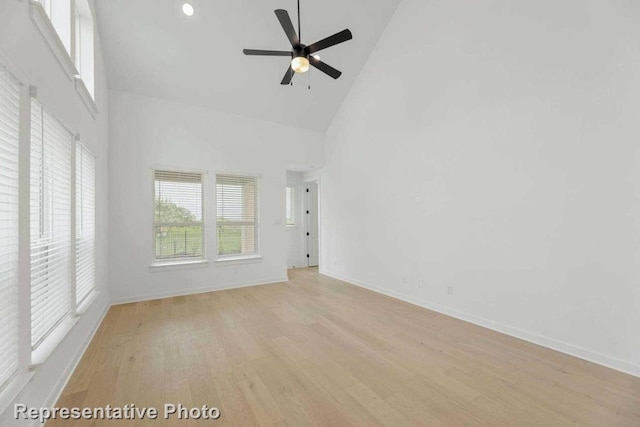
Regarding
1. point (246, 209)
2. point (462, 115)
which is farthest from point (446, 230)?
point (246, 209)

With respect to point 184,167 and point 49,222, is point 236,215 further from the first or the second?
point 49,222

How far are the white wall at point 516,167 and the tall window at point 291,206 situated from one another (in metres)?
2.90

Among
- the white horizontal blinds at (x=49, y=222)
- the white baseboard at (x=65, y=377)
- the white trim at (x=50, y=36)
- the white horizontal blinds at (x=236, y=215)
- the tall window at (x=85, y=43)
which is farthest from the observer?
the white horizontal blinds at (x=236, y=215)

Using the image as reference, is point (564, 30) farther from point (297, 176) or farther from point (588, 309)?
point (297, 176)

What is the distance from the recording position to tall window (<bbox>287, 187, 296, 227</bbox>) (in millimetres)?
7200

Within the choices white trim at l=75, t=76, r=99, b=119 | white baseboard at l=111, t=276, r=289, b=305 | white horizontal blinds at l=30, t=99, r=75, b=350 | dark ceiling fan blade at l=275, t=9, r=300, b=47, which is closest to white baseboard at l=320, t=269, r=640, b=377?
white baseboard at l=111, t=276, r=289, b=305

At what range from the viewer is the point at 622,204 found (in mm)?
2365

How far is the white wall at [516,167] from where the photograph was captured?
239cm

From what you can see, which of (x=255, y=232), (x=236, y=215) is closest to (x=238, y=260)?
(x=255, y=232)

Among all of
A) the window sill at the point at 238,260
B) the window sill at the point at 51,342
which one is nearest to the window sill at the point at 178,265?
the window sill at the point at 238,260

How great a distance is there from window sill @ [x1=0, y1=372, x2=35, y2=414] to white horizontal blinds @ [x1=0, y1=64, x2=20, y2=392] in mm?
27

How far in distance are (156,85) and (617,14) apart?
5.55 metres

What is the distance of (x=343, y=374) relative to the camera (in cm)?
231

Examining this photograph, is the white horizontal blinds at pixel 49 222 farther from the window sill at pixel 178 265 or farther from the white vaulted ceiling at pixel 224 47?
the white vaulted ceiling at pixel 224 47
